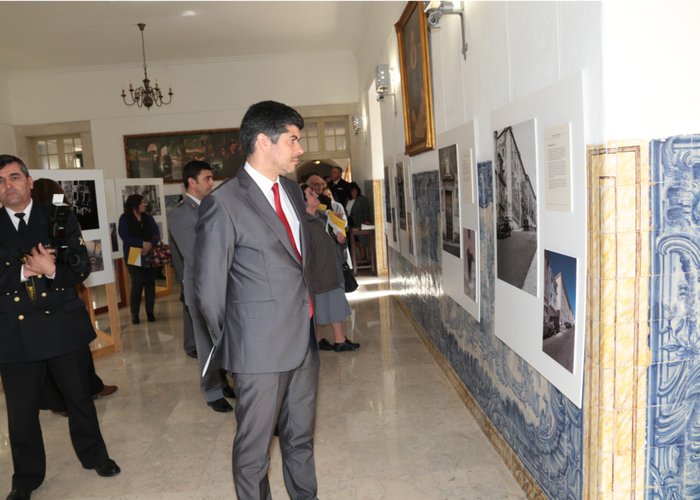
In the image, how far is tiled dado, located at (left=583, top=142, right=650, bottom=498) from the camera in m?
1.99

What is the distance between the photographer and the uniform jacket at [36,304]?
304cm

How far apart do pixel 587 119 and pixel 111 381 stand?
16.1ft

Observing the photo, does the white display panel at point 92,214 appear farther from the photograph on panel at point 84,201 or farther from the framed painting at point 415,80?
the framed painting at point 415,80

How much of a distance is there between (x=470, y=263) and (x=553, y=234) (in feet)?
4.63

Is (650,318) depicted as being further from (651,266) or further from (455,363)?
(455,363)

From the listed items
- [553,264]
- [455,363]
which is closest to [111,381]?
[455,363]

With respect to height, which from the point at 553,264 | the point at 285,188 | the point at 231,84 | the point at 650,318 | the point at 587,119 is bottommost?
the point at 650,318

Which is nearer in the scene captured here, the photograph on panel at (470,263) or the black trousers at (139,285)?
the photograph on panel at (470,263)

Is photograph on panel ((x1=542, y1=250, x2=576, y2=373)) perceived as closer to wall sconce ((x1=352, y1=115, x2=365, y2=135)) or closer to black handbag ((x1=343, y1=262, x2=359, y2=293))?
black handbag ((x1=343, y1=262, x2=359, y2=293))

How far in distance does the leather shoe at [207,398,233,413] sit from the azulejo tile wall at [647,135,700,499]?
3123mm

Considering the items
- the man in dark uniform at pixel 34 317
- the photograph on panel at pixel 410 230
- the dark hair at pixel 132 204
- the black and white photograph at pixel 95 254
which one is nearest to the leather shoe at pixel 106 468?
the man in dark uniform at pixel 34 317

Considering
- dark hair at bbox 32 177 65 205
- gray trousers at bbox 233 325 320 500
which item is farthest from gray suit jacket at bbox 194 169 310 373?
dark hair at bbox 32 177 65 205

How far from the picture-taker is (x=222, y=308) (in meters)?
2.50

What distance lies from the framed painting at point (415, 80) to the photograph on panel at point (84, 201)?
11.6 feet
